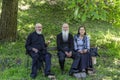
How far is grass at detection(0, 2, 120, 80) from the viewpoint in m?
10.5

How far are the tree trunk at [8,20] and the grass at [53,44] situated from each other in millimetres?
372

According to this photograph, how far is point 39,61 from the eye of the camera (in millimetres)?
10172

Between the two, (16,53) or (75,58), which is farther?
(16,53)

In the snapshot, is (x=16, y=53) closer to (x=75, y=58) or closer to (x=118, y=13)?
(x=75, y=58)

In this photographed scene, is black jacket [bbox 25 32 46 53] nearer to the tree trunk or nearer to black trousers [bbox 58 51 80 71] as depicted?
black trousers [bbox 58 51 80 71]

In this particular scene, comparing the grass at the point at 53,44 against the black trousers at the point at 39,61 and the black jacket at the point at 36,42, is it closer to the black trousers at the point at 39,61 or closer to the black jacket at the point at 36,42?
the black trousers at the point at 39,61

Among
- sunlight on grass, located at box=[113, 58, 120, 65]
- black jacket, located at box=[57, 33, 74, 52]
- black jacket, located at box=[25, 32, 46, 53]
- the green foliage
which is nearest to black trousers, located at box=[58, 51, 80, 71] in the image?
black jacket, located at box=[57, 33, 74, 52]

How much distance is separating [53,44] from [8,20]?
2.13 meters

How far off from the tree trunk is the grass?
1.22 ft

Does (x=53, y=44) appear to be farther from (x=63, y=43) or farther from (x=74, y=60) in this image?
(x=74, y=60)

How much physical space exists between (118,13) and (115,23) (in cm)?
91

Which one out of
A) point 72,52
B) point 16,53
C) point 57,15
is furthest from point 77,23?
point 72,52

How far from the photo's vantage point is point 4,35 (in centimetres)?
1358

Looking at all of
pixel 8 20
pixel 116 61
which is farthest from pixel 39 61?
pixel 8 20
